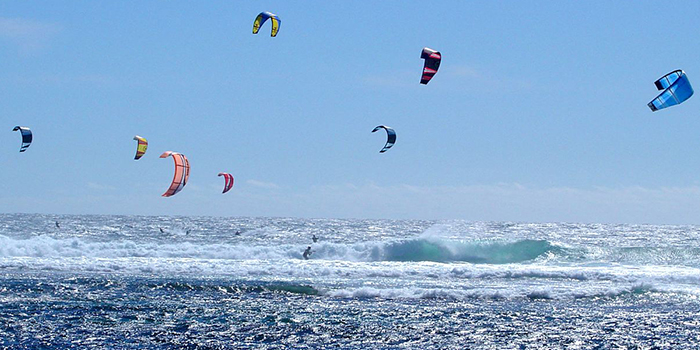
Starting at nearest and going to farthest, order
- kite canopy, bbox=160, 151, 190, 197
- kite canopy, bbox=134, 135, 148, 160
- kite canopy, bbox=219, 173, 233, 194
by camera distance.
Result: kite canopy, bbox=160, 151, 190, 197 < kite canopy, bbox=134, 135, 148, 160 < kite canopy, bbox=219, 173, 233, 194

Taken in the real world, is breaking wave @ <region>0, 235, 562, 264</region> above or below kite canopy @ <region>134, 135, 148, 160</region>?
below

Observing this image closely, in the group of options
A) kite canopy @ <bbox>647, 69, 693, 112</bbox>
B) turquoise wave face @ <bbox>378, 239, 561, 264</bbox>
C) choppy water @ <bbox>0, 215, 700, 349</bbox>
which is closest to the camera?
choppy water @ <bbox>0, 215, 700, 349</bbox>

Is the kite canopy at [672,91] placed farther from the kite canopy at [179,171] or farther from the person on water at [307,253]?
the person on water at [307,253]

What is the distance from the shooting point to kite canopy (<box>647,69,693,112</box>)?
16.4 metres

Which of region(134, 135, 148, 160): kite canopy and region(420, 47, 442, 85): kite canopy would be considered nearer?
region(420, 47, 442, 85): kite canopy

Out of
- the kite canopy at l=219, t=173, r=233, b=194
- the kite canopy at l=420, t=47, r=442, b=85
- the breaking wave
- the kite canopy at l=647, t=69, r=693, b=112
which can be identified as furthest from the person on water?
the kite canopy at l=647, t=69, r=693, b=112

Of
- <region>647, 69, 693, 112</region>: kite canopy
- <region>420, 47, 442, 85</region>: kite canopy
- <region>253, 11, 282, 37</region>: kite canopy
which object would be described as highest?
<region>253, 11, 282, 37</region>: kite canopy

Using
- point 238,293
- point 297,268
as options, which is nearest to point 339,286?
point 238,293

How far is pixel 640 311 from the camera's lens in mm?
16109

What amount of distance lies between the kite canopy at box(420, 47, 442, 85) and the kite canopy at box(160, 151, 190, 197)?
8.05 metres

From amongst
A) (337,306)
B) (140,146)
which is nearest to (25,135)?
(140,146)

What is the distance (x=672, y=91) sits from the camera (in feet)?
54.4

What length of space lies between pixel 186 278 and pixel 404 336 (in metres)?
9.26

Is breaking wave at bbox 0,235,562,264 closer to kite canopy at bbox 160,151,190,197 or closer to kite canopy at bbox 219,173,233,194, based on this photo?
kite canopy at bbox 219,173,233,194
